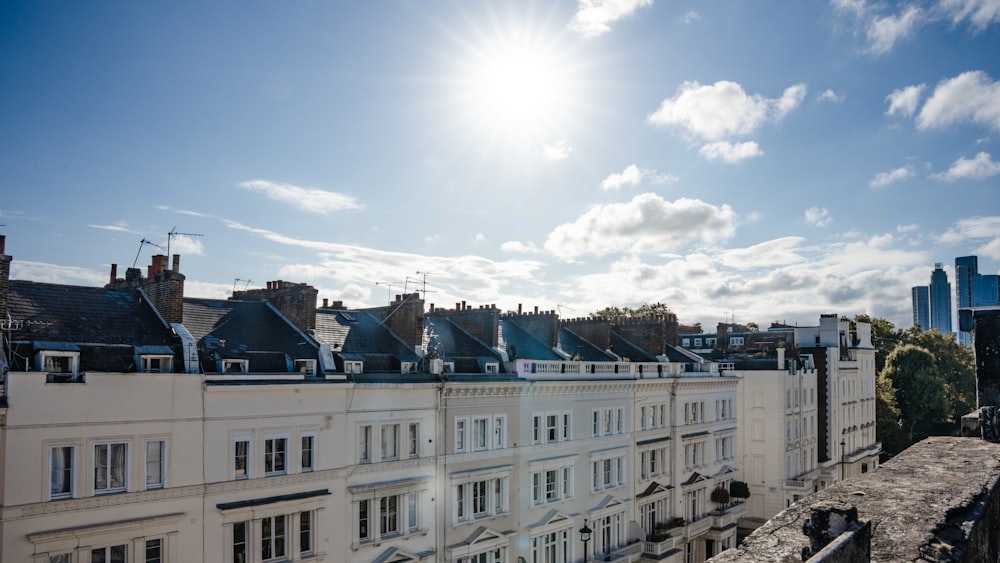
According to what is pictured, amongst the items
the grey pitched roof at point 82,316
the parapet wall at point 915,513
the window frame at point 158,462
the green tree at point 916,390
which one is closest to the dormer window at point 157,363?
the grey pitched roof at point 82,316

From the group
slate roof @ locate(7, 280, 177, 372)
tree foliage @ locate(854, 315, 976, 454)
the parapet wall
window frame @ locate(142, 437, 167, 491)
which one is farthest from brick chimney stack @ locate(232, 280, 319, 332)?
tree foliage @ locate(854, 315, 976, 454)

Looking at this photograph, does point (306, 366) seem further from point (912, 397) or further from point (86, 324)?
point (912, 397)

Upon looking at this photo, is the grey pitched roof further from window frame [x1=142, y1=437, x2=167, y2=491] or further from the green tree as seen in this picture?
the green tree

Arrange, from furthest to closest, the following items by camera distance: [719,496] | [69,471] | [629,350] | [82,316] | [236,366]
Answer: [719,496] → [629,350] → [236,366] → [82,316] → [69,471]

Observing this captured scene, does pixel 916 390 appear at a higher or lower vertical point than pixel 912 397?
higher

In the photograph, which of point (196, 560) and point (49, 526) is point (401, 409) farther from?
point (49, 526)

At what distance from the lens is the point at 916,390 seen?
256ft

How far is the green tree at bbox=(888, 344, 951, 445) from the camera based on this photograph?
7688cm

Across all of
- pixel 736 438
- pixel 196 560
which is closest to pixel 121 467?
pixel 196 560

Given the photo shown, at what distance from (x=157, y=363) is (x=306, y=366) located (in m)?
5.04

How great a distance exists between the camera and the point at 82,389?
19891mm

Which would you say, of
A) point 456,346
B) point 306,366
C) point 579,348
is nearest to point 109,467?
point 306,366

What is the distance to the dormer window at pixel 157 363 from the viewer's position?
71.9 feet

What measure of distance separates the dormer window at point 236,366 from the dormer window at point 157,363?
1848 mm
